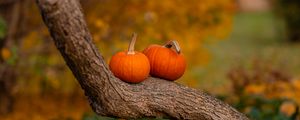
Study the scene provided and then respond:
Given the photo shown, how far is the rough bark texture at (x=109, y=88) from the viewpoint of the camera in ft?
7.45

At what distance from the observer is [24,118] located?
5.11 meters

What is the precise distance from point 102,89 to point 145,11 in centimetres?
293

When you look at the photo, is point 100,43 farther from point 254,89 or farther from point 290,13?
point 290,13

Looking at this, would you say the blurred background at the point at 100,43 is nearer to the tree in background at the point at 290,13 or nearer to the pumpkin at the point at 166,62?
the pumpkin at the point at 166,62

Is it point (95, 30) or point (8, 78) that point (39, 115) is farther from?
point (95, 30)

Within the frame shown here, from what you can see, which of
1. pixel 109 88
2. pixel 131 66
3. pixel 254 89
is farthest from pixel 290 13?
pixel 109 88

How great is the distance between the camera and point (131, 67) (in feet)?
9.02

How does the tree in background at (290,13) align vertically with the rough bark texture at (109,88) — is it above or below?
below

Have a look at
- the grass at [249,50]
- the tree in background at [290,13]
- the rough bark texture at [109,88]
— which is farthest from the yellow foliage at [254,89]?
the tree in background at [290,13]

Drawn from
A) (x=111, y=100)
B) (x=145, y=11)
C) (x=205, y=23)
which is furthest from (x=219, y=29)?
(x=111, y=100)

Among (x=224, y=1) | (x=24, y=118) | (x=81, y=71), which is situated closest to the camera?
(x=81, y=71)

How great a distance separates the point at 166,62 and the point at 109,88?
39cm

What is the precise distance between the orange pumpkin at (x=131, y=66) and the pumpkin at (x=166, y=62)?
0.28 ft

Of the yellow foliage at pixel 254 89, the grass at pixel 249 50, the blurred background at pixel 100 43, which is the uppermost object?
the blurred background at pixel 100 43
